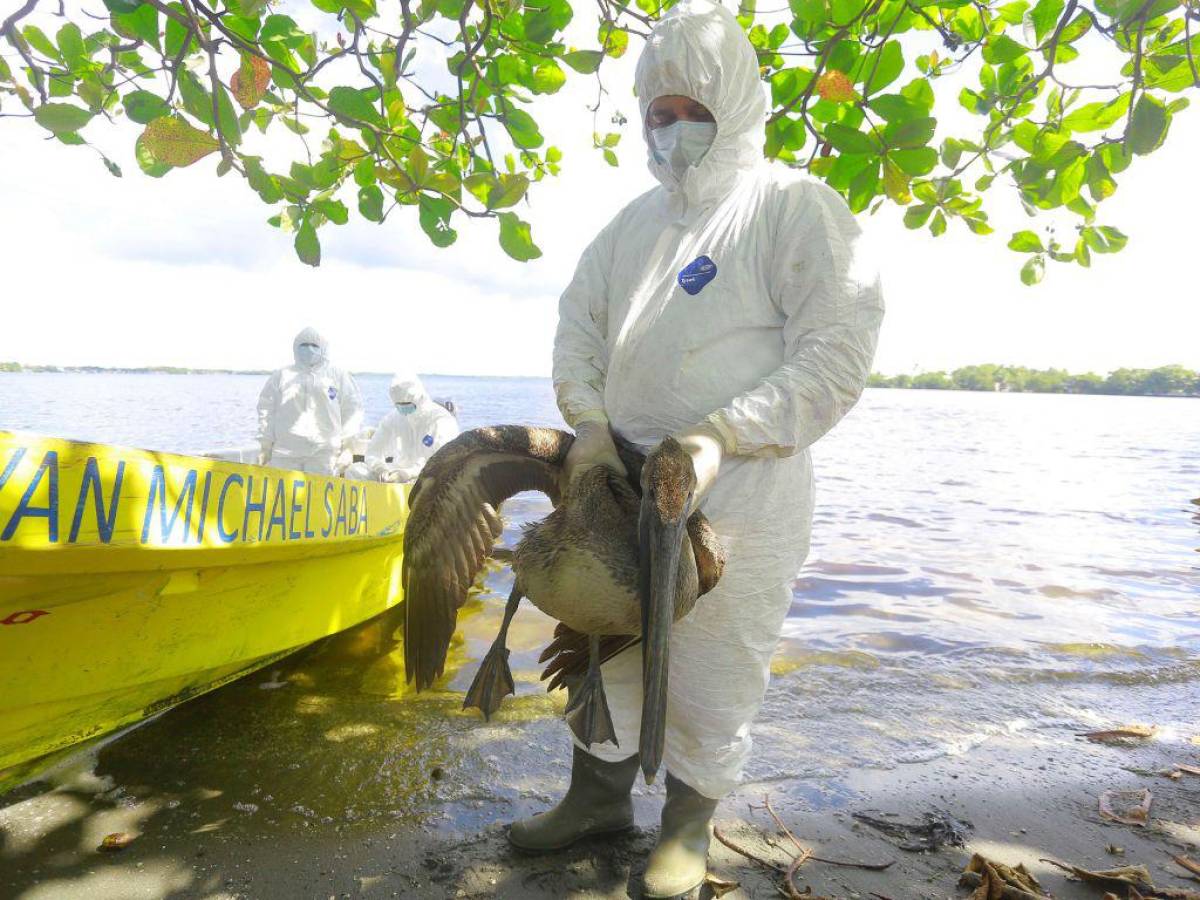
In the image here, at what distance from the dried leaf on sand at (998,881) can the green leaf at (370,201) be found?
130 inches

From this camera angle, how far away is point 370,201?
300cm

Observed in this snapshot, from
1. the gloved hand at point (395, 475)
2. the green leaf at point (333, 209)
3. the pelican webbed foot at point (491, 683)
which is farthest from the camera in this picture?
the gloved hand at point (395, 475)

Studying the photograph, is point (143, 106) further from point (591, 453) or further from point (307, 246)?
point (591, 453)

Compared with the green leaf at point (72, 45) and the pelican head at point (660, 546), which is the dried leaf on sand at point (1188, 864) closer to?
the pelican head at point (660, 546)

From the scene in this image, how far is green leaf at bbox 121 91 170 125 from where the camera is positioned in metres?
2.37

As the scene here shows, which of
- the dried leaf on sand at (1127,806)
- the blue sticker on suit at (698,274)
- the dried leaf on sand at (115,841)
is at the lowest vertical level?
the dried leaf on sand at (115,841)

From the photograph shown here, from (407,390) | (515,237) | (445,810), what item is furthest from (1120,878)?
(407,390)

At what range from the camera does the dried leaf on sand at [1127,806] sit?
2611 mm

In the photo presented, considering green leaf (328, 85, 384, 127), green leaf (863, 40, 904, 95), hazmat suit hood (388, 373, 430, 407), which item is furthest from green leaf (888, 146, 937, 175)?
hazmat suit hood (388, 373, 430, 407)

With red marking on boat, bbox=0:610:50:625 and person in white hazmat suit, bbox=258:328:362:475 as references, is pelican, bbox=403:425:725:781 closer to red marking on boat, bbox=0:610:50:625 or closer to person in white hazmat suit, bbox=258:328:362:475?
red marking on boat, bbox=0:610:50:625

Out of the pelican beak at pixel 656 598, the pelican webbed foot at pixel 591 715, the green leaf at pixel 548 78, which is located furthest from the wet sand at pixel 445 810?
the green leaf at pixel 548 78

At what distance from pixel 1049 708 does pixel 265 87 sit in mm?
4999

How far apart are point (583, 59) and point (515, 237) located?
76cm

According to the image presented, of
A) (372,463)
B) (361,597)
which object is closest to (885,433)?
(372,463)
